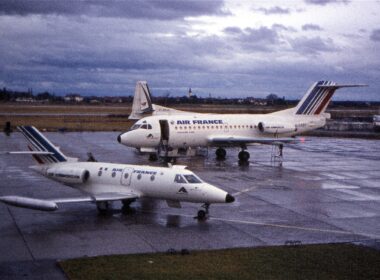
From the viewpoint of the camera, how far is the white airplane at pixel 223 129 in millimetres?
37656

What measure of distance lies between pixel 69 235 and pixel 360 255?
9.56 meters

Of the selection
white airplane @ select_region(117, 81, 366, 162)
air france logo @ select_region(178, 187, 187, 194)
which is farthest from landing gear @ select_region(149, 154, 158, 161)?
air france logo @ select_region(178, 187, 187, 194)

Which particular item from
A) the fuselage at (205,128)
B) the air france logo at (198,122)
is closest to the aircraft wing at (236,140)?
the fuselage at (205,128)

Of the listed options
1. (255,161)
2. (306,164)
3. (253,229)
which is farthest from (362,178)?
(253,229)

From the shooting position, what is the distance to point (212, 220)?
20.6 metres

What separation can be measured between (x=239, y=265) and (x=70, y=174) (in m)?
9.71

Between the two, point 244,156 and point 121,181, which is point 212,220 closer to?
point 121,181

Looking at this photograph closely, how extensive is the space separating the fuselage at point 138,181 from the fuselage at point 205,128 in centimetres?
1505

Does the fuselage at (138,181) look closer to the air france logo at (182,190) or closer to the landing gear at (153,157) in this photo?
the air france logo at (182,190)

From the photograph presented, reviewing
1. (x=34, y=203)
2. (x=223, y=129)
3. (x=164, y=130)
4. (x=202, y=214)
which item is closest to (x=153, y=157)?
(x=164, y=130)

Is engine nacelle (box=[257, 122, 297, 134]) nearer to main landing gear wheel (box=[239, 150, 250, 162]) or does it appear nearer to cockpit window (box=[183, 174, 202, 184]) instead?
main landing gear wheel (box=[239, 150, 250, 162])

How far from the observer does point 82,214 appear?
2133cm

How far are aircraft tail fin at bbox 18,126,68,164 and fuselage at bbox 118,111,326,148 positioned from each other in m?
14.5

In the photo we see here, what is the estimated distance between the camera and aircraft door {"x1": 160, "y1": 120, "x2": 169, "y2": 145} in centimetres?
3750
